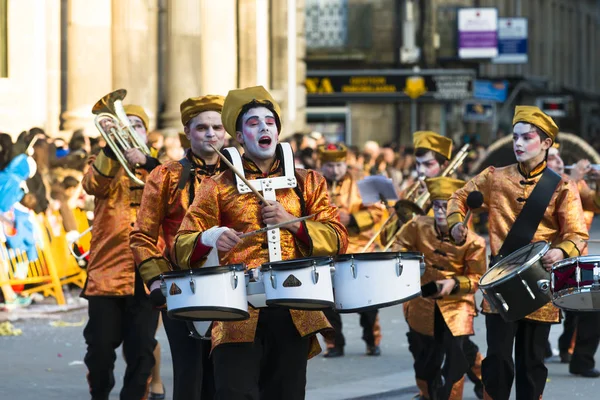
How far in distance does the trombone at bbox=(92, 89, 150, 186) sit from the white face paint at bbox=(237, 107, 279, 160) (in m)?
2.57

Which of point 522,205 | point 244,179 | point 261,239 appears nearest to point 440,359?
point 522,205

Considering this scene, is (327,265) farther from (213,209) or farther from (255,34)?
(255,34)

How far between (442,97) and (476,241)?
34607mm

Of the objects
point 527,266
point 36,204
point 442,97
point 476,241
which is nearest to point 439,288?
point 476,241

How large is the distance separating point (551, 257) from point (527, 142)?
3.18ft

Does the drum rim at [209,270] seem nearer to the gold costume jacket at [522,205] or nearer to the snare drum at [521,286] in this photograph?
the snare drum at [521,286]

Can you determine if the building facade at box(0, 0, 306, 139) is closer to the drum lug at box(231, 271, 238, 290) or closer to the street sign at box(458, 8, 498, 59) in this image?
the drum lug at box(231, 271, 238, 290)

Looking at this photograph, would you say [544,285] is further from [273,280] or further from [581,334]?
[581,334]

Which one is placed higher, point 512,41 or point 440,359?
point 512,41

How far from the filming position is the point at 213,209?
718 centimetres

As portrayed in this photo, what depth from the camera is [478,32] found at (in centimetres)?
5084

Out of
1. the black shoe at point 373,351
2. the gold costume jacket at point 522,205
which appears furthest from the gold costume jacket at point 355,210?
the gold costume jacket at point 522,205

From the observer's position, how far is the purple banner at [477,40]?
50.7m

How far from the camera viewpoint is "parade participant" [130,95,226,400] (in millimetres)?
8039
